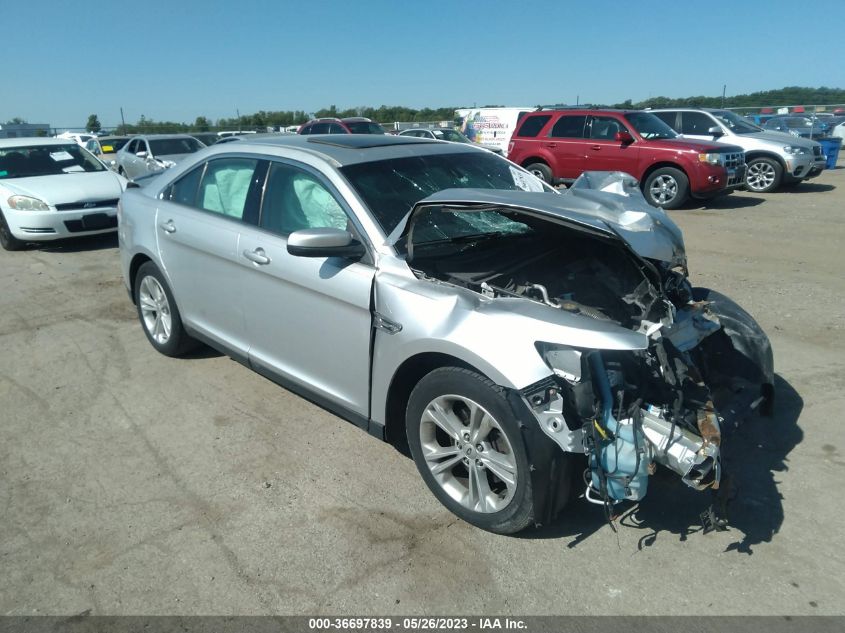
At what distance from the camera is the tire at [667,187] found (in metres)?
12.1

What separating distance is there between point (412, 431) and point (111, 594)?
150 cm

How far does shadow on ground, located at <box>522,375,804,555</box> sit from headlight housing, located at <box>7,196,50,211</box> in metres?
8.81

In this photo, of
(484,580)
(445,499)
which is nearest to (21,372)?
(445,499)

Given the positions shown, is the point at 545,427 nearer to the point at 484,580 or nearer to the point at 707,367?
the point at 484,580

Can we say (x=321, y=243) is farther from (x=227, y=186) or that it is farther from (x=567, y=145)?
(x=567, y=145)

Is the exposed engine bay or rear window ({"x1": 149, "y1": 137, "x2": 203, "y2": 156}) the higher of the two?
rear window ({"x1": 149, "y1": 137, "x2": 203, "y2": 156})

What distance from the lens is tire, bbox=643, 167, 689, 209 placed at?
39.8 feet

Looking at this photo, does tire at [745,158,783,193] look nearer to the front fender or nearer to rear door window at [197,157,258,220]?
rear door window at [197,157,258,220]

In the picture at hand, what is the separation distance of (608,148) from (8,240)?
10.8 metres

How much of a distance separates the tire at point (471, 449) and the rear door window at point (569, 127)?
38.4 ft

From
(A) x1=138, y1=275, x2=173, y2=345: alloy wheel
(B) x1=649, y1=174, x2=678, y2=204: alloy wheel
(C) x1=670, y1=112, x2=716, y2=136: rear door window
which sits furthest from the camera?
(C) x1=670, y1=112, x2=716, y2=136: rear door window

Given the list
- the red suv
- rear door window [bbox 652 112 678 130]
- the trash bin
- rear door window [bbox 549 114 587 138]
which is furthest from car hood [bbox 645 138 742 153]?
the trash bin

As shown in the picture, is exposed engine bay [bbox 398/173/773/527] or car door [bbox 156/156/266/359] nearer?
exposed engine bay [bbox 398/173/773/527]

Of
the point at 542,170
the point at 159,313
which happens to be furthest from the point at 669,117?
the point at 159,313
